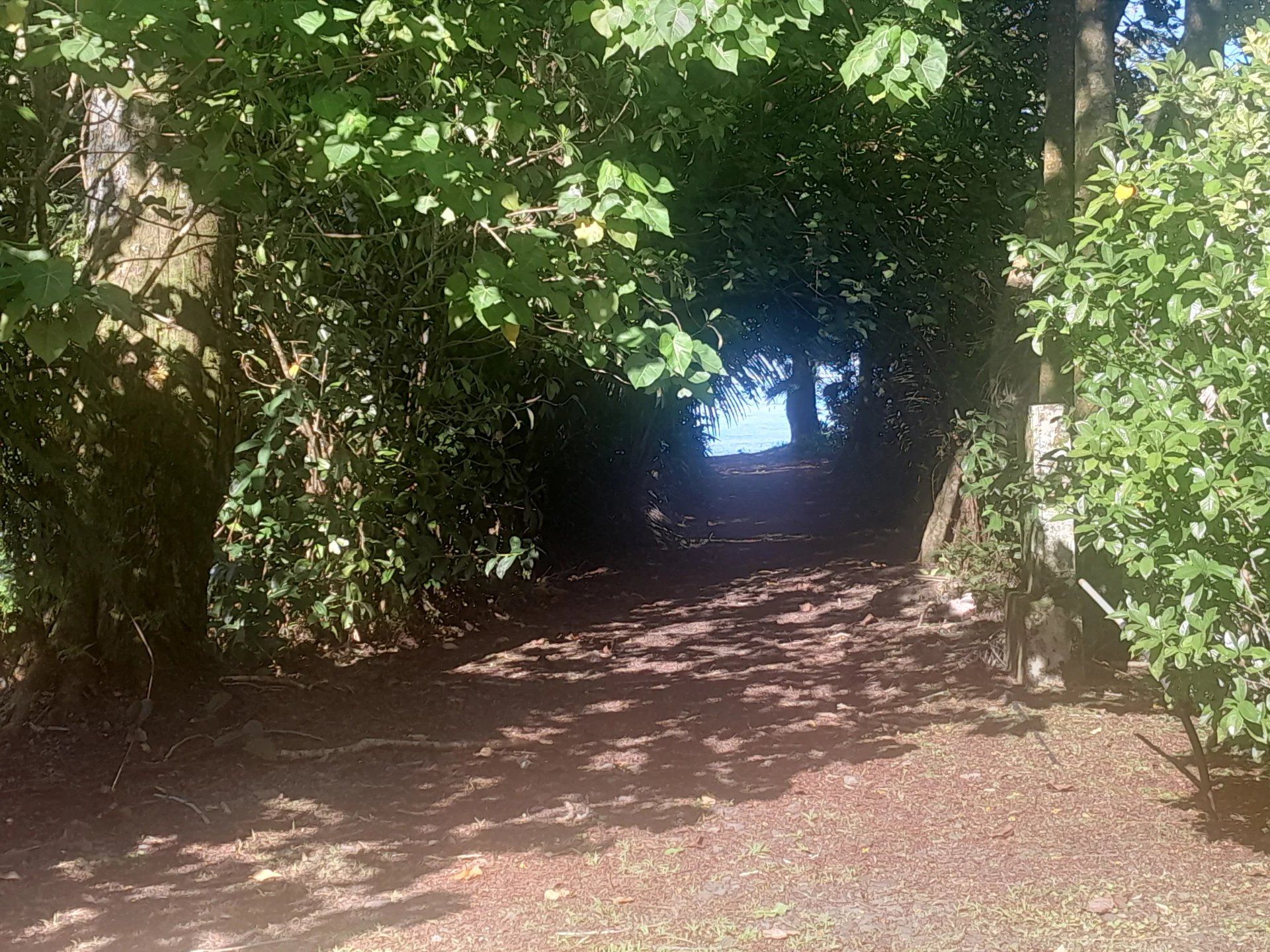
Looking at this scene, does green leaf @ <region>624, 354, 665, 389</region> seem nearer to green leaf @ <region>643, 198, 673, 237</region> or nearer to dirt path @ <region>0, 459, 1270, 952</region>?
green leaf @ <region>643, 198, 673, 237</region>

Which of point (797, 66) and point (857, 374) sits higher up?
point (797, 66)

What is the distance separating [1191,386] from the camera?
3691 millimetres

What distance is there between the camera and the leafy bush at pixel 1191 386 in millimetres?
3418

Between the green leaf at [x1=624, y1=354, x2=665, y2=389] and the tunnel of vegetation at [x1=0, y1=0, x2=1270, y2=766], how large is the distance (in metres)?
0.01

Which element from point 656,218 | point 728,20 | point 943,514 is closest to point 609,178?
point 656,218

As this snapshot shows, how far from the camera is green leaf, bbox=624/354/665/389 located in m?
4.12

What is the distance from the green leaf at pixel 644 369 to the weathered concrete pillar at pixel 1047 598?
2.76 meters

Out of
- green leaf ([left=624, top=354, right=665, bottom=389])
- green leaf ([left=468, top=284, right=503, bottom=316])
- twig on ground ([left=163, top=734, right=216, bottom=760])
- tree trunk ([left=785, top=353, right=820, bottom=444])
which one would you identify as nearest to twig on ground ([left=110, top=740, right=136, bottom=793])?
twig on ground ([left=163, top=734, right=216, bottom=760])

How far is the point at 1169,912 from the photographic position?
3639 mm

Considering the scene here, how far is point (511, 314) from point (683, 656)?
400 cm

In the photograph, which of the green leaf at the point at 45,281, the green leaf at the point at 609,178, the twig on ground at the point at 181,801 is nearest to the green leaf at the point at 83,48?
the green leaf at the point at 45,281

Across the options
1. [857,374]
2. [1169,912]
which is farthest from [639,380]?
[857,374]

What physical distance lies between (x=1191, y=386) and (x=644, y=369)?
181 centimetres

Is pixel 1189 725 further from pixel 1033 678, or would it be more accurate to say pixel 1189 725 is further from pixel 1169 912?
pixel 1033 678
